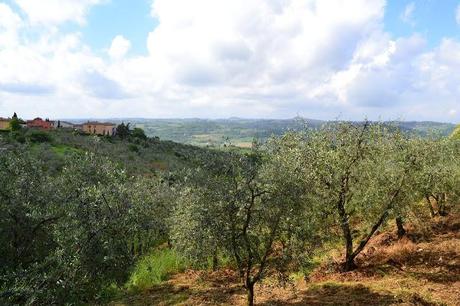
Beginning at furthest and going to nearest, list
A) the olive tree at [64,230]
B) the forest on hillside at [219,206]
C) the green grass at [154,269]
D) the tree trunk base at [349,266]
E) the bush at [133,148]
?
1. the bush at [133,148]
2. the green grass at [154,269]
3. the tree trunk base at [349,266]
4. the forest on hillside at [219,206]
5. the olive tree at [64,230]

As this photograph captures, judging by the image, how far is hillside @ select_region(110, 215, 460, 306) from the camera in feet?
78.3

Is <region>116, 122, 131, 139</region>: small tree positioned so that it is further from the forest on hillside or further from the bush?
the forest on hillside

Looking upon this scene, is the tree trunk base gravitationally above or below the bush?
below

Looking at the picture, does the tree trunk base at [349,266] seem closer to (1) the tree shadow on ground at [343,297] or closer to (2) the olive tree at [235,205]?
(1) the tree shadow on ground at [343,297]

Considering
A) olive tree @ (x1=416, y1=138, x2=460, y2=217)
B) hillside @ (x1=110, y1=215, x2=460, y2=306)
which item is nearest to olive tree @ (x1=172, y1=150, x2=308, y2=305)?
hillside @ (x1=110, y1=215, x2=460, y2=306)

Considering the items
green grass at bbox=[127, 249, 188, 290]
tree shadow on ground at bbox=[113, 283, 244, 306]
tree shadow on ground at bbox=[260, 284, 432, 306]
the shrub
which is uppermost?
Result: the shrub

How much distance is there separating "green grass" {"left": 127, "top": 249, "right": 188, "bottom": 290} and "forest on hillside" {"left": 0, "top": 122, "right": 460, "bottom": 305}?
0.90 ft

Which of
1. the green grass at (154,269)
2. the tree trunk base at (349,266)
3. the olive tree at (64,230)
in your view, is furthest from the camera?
the green grass at (154,269)

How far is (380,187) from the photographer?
90.5 feet

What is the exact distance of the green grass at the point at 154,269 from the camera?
33178 mm

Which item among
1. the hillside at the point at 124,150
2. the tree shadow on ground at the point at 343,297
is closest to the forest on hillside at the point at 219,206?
the tree shadow on ground at the point at 343,297

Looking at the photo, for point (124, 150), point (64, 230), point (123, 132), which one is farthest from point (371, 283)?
point (123, 132)

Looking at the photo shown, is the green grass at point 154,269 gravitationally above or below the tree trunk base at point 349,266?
below

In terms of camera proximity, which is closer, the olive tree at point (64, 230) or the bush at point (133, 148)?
the olive tree at point (64, 230)
